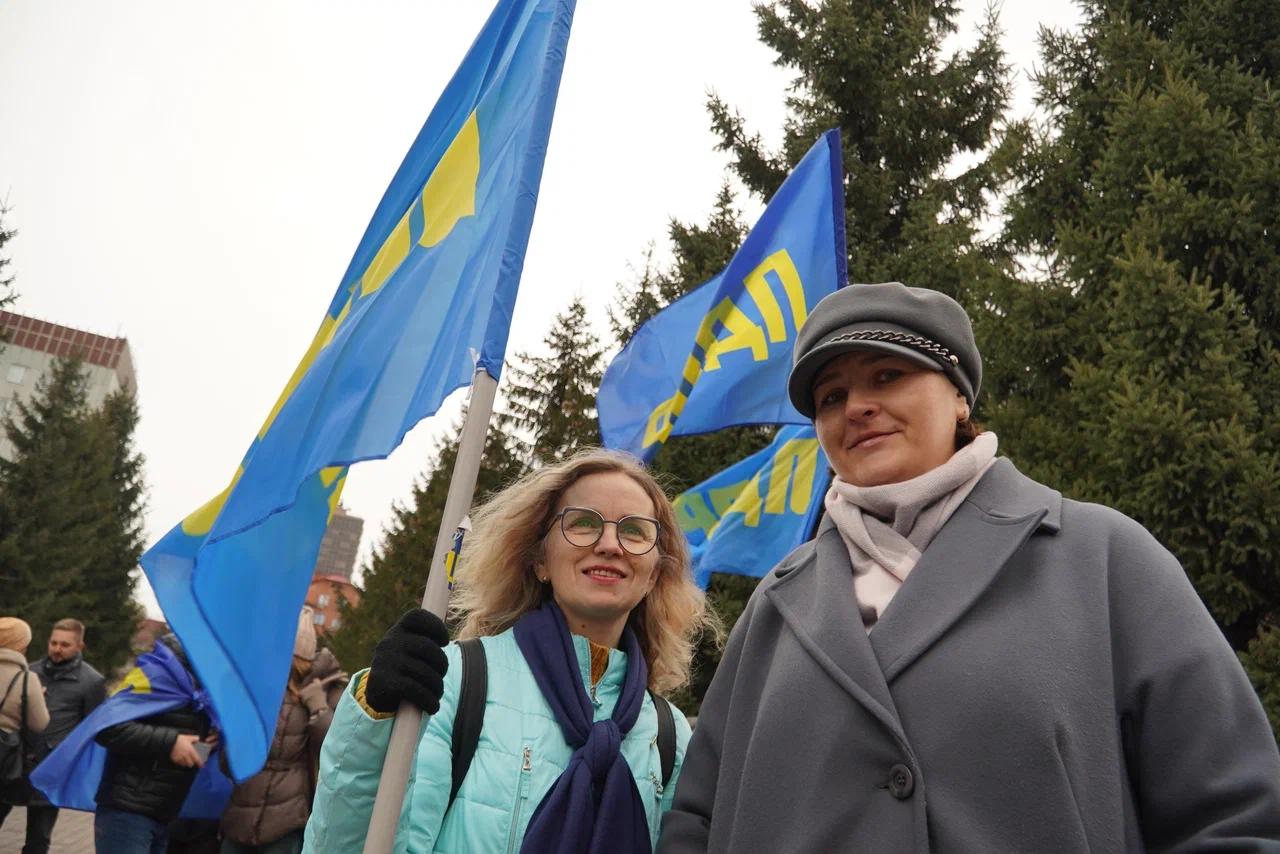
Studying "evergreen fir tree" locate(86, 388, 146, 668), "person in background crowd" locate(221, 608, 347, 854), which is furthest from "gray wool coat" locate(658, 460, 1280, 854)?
"evergreen fir tree" locate(86, 388, 146, 668)

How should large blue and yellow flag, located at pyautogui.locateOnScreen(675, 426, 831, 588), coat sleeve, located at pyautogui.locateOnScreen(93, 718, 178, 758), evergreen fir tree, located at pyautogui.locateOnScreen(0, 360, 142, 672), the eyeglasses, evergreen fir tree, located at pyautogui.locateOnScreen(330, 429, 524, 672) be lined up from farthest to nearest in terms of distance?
1. evergreen fir tree, located at pyautogui.locateOnScreen(0, 360, 142, 672)
2. evergreen fir tree, located at pyautogui.locateOnScreen(330, 429, 524, 672)
3. large blue and yellow flag, located at pyautogui.locateOnScreen(675, 426, 831, 588)
4. coat sleeve, located at pyautogui.locateOnScreen(93, 718, 178, 758)
5. the eyeglasses

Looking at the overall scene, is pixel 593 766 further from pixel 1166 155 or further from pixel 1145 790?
pixel 1166 155

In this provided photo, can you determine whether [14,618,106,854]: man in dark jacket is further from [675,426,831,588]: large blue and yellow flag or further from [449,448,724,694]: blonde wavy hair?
[449,448,724,694]: blonde wavy hair

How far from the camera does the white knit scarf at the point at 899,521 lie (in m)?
2.15

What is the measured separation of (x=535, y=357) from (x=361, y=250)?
20643 millimetres

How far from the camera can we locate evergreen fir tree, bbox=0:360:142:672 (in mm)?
36375

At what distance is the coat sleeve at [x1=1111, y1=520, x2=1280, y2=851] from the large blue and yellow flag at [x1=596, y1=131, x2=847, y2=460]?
363 cm

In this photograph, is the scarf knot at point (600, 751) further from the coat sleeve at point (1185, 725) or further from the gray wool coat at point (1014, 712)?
the coat sleeve at point (1185, 725)

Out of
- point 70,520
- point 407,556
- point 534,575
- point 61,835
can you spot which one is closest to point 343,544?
point 70,520

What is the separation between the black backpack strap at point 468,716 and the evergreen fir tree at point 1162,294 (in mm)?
5893

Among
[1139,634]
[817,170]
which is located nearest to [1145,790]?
[1139,634]

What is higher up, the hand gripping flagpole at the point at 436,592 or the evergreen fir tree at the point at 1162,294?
the evergreen fir tree at the point at 1162,294

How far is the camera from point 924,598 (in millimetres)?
2014

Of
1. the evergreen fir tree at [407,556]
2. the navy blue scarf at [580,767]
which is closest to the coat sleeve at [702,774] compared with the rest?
the navy blue scarf at [580,767]
